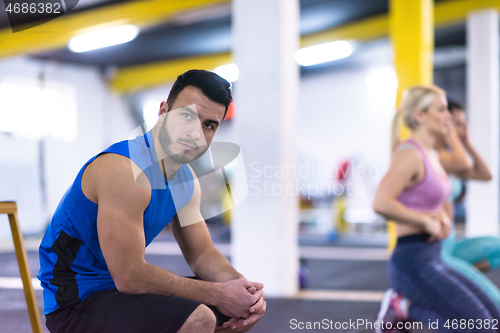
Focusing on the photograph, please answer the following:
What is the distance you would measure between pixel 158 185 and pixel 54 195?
8.67 metres

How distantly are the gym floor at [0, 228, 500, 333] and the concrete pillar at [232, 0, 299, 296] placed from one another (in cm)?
32

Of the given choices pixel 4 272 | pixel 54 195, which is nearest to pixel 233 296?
pixel 4 272

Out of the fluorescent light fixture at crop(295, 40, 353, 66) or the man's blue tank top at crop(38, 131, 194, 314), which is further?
the fluorescent light fixture at crop(295, 40, 353, 66)

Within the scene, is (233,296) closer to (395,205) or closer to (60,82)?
(395,205)

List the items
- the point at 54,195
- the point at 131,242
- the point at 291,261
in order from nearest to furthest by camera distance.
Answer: the point at 131,242
the point at 291,261
the point at 54,195

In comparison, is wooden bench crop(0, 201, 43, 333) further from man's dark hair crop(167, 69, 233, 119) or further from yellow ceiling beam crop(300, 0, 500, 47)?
yellow ceiling beam crop(300, 0, 500, 47)

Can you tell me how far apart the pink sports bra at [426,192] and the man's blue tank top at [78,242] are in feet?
3.62

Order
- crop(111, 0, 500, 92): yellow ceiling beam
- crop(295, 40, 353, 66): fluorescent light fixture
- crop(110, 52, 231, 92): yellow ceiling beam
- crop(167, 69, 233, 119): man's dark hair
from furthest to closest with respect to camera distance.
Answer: crop(110, 52, 231, 92): yellow ceiling beam, crop(295, 40, 353, 66): fluorescent light fixture, crop(111, 0, 500, 92): yellow ceiling beam, crop(167, 69, 233, 119): man's dark hair

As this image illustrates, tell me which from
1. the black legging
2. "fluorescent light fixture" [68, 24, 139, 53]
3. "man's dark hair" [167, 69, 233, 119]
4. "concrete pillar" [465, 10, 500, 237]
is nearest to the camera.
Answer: "man's dark hair" [167, 69, 233, 119]

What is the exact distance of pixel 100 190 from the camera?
3.62 feet

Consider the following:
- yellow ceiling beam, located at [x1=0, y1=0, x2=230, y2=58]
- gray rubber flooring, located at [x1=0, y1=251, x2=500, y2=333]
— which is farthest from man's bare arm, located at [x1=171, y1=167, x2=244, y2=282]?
yellow ceiling beam, located at [x1=0, y1=0, x2=230, y2=58]

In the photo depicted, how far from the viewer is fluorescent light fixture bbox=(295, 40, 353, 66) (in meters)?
8.70

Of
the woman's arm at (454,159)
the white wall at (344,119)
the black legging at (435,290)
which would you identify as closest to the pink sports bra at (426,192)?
the black legging at (435,290)

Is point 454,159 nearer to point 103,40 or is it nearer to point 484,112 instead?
point 484,112
